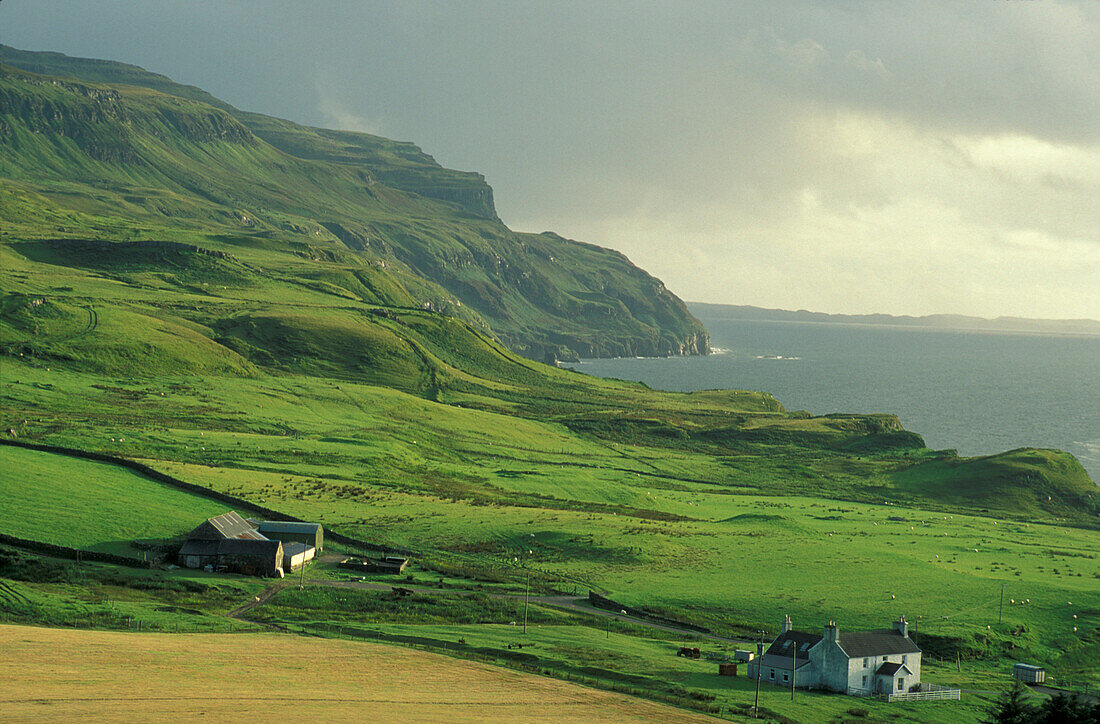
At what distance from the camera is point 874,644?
Answer: 6894cm

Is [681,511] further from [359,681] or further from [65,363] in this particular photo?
[65,363]

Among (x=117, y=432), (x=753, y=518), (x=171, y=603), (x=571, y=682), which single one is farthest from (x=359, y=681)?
(x=117, y=432)

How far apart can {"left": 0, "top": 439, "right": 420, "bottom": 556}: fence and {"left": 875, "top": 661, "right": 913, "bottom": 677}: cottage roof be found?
47.4 m

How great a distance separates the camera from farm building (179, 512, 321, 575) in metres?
89.8

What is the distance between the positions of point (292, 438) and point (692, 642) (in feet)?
309

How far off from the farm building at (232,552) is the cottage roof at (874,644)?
4833 centimetres

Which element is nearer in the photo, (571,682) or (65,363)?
(571,682)

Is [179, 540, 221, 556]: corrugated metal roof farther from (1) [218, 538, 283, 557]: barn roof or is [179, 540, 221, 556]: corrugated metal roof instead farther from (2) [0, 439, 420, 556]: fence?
(2) [0, 439, 420, 556]: fence

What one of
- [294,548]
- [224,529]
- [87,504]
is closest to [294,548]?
[294,548]

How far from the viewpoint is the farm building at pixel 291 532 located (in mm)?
96562

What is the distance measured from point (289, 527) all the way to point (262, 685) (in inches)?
1731

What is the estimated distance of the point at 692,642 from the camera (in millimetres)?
77625

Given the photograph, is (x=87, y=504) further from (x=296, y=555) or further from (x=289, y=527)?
(x=296, y=555)

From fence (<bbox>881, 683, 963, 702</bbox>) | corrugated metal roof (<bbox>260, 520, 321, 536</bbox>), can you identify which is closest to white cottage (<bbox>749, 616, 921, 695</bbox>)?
fence (<bbox>881, 683, 963, 702</bbox>)
